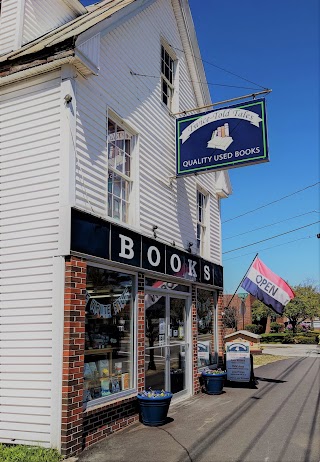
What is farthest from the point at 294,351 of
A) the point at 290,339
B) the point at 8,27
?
the point at 8,27

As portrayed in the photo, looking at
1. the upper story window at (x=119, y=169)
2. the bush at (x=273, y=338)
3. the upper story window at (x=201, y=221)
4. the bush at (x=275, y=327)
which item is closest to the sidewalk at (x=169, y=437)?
the upper story window at (x=119, y=169)

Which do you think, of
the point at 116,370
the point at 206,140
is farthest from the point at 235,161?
the point at 116,370

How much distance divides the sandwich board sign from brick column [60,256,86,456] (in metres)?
6.97

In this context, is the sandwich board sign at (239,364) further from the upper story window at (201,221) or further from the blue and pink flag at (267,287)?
the upper story window at (201,221)

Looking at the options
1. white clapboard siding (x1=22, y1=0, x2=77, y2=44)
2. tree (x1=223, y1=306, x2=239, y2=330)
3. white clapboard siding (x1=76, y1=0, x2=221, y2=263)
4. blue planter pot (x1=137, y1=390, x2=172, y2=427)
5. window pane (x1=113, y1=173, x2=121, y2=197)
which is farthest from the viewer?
tree (x1=223, y1=306, x2=239, y2=330)

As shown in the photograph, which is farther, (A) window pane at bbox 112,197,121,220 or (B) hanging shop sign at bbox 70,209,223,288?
(A) window pane at bbox 112,197,121,220

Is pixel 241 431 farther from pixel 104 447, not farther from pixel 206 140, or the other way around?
pixel 206 140

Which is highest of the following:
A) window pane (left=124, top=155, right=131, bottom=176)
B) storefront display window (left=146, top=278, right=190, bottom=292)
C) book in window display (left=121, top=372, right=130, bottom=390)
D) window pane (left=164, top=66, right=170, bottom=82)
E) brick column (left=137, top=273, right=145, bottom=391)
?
window pane (left=164, top=66, right=170, bottom=82)

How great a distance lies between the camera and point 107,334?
→ 297 inches

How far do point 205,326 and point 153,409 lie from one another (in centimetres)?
512

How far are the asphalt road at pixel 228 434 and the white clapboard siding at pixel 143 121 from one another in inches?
144

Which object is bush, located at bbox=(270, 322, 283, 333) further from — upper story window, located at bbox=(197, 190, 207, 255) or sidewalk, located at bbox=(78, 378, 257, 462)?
sidewalk, located at bbox=(78, 378, 257, 462)

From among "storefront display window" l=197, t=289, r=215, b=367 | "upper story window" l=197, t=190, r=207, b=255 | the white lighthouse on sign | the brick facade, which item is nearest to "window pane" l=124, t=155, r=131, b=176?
the white lighthouse on sign

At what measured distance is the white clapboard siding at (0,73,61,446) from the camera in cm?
627
